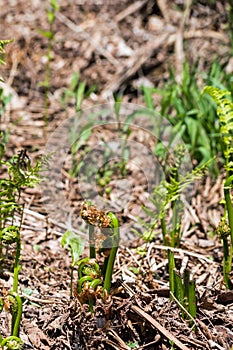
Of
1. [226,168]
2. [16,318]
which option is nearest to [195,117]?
[226,168]

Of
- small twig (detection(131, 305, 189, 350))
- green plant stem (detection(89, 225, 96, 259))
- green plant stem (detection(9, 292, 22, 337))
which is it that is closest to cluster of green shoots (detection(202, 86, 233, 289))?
small twig (detection(131, 305, 189, 350))

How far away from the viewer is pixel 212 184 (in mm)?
3291

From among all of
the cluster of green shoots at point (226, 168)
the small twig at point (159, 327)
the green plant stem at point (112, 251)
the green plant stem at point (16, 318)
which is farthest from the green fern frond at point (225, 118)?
the green plant stem at point (16, 318)

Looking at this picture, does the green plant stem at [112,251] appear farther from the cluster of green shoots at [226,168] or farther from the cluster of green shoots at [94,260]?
the cluster of green shoots at [226,168]

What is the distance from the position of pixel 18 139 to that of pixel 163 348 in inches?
76.1

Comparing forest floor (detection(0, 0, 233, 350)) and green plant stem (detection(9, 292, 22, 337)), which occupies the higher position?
forest floor (detection(0, 0, 233, 350))

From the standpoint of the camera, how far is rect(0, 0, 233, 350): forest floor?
2.07 meters

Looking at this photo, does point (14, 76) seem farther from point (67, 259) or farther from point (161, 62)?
point (67, 259)

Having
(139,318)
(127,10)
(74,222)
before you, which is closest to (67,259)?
(74,222)

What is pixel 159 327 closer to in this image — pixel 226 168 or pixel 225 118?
pixel 226 168

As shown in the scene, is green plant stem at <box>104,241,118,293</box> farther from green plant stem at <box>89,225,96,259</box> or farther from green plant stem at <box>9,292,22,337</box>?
green plant stem at <box>9,292,22,337</box>

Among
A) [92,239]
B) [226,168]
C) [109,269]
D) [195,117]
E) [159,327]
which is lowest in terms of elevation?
[159,327]

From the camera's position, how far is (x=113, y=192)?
325 centimetres

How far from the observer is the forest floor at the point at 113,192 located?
6.80ft
